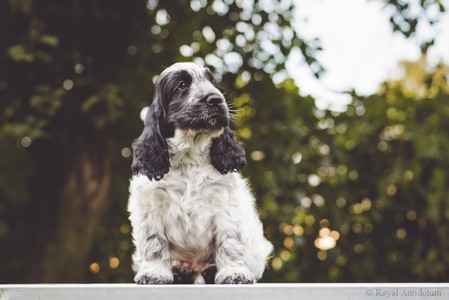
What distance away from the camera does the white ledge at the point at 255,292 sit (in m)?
3.14

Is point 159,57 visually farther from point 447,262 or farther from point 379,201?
point 447,262

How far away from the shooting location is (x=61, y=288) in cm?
331

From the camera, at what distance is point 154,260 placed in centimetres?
351

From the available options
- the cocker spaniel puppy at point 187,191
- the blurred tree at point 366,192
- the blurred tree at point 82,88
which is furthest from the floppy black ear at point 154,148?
the blurred tree at point 366,192

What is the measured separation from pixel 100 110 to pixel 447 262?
4.45 meters

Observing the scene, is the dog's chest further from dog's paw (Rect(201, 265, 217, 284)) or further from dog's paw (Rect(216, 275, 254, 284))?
dog's paw (Rect(216, 275, 254, 284))

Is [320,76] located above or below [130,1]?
below

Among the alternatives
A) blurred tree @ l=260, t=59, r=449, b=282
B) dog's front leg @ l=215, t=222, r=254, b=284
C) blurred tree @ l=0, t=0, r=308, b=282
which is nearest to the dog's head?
dog's front leg @ l=215, t=222, r=254, b=284

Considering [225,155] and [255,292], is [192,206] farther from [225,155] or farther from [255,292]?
[255,292]

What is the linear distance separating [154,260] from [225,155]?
0.66m

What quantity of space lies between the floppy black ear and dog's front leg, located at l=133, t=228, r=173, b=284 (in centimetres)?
33

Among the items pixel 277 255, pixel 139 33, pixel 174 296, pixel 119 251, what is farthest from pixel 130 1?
pixel 174 296

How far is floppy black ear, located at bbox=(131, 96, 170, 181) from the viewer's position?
11.4 ft

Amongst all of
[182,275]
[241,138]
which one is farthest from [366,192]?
[182,275]
